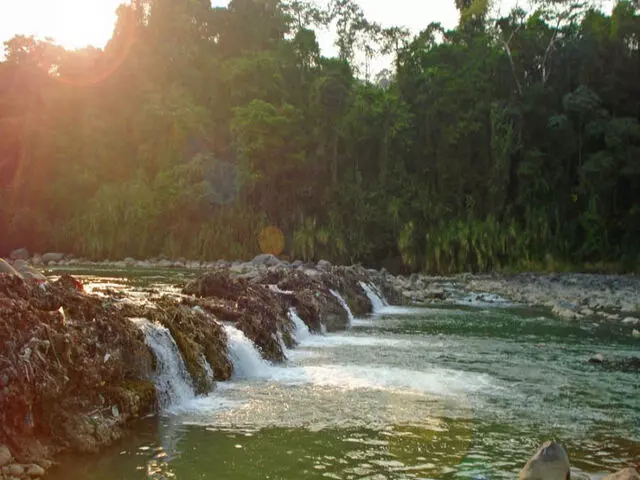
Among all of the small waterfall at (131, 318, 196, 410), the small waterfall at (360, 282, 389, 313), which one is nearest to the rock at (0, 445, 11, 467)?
the small waterfall at (131, 318, 196, 410)

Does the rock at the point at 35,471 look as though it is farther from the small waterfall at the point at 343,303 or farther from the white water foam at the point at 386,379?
the small waterfall at the point at 343,303

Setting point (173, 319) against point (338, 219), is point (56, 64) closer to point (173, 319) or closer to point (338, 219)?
point (338, 219)

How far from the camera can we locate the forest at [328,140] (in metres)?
46.8

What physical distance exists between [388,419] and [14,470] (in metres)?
4.44

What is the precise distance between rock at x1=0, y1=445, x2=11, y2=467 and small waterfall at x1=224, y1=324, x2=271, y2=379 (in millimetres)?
5589

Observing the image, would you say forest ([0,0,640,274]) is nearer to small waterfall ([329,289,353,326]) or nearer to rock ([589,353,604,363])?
small waterfall ([329,289,353,326])

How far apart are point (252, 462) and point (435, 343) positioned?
954 centimetres

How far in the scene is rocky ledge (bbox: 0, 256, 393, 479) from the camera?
668 cm

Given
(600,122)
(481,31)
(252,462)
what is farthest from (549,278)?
(252,462)

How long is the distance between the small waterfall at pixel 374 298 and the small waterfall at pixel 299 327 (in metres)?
7.37

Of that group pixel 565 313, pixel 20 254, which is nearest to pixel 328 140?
pixel 20 254

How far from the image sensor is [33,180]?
200 ft

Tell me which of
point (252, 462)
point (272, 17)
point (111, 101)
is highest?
point (272, 17)

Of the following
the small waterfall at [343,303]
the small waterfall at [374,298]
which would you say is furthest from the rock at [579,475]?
the small waterfall at [374,298]
